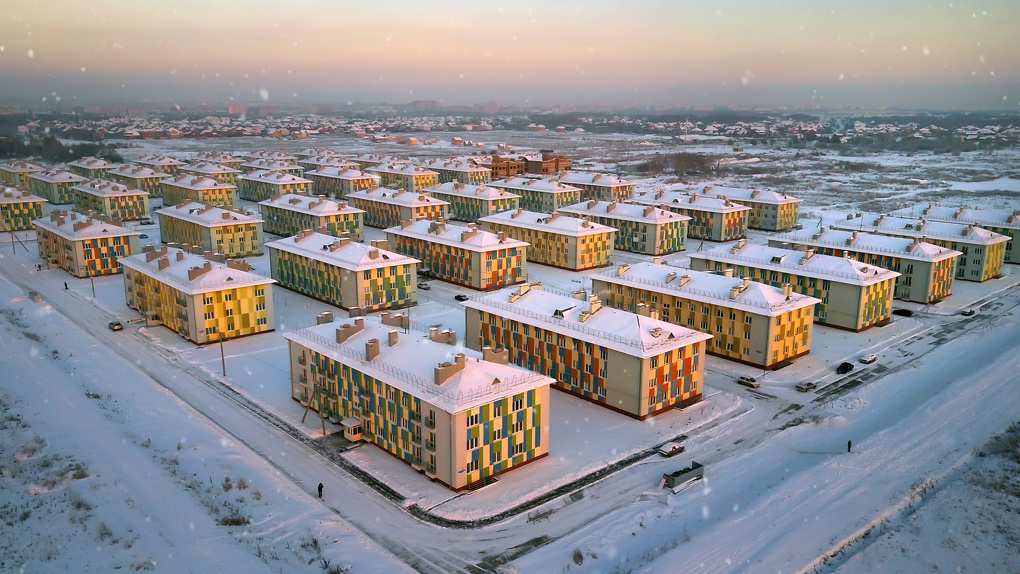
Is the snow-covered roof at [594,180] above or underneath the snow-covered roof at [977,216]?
A: above

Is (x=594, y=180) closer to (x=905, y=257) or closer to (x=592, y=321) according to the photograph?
(x=905, y=257)

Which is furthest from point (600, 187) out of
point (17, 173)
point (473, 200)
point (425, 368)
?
point (17, 173)

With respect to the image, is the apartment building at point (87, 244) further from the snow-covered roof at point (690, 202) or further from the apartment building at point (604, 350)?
the snow-covered roof at point (690, 202)

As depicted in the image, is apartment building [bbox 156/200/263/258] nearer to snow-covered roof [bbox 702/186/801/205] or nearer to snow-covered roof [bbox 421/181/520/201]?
snow-covered roof [bbox 421/181/520/201]

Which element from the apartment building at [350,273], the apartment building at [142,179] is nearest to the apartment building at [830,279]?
the apartment building at [350,273]

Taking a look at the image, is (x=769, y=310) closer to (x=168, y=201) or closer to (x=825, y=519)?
(x=825, y=519)
